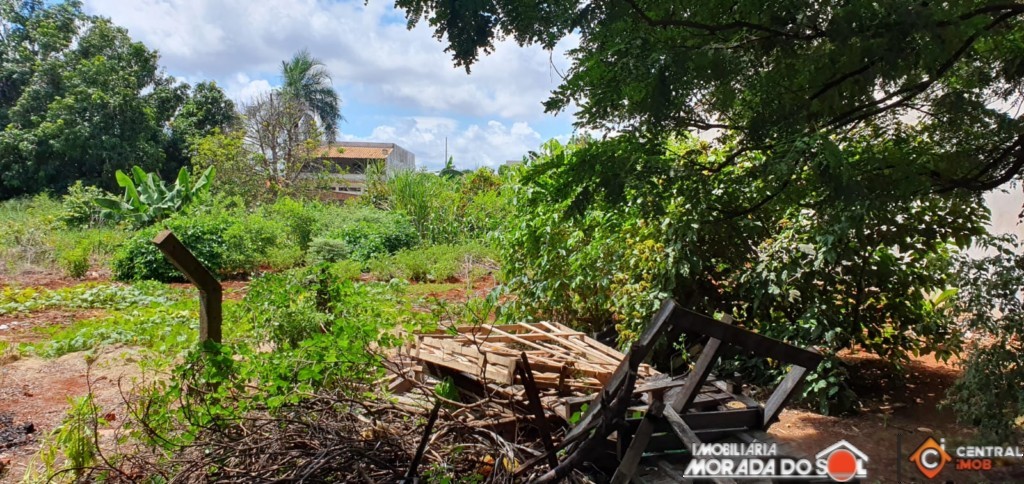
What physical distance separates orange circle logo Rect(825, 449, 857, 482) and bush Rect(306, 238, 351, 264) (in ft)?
32.2

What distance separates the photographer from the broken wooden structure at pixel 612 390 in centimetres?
221

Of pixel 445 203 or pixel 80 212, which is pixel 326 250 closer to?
pixel 445 203

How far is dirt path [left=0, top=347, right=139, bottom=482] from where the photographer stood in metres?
3.64

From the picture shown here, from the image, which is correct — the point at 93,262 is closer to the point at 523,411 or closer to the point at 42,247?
the point at 42,247

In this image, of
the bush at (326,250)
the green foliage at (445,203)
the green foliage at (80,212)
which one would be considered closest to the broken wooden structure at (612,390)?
the bush at (326,250)

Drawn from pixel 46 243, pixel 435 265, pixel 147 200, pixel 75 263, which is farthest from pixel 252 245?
Result: pixel 46 243

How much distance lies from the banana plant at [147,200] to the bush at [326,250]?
11.0 ft

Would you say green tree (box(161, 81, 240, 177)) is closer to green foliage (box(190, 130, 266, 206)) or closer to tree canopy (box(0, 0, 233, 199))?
tree canopy (box(0, 0, 233, 199))

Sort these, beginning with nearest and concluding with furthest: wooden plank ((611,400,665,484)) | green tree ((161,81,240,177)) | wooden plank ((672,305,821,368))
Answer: wooden plank ((672,305,821,368)) < wooden plank ((611,400,665,484)) < green tree ((161,81,240,177))

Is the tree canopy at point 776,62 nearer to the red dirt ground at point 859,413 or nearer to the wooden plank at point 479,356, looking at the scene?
the wooden plank at point 479,356

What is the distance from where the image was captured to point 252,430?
2783mm

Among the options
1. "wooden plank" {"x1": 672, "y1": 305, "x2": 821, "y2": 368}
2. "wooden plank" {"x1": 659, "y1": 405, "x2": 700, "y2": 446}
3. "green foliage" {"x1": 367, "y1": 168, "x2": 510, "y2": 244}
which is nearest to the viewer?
"wooden plank" {"x1": 672, "y1": 305, "x2": 821, "y2": 368}

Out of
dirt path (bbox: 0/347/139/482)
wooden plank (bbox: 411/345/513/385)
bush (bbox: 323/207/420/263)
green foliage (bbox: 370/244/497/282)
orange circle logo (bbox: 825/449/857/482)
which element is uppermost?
bush (bbox: 323/207/420/263)

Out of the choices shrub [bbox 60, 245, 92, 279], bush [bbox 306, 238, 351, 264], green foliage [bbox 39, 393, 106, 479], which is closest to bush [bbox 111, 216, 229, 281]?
shrub [bbox 60, 245, 92, 279]
